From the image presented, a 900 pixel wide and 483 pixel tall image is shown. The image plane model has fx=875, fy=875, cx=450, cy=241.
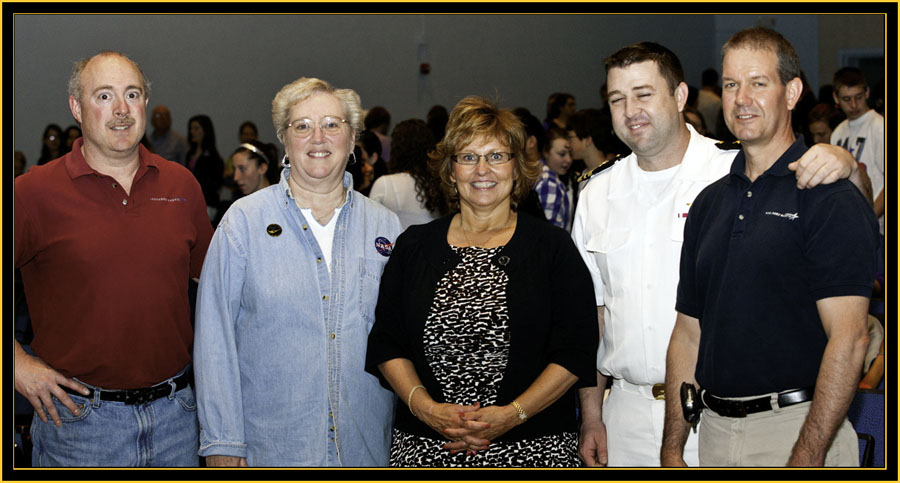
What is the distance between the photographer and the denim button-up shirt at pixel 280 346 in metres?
2.51

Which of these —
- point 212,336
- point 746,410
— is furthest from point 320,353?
point 746,410

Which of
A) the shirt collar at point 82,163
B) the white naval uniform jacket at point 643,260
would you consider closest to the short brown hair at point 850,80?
the white naval uniform jacket at point 643,260

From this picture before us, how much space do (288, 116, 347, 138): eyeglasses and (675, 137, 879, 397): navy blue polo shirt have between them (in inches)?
44.8

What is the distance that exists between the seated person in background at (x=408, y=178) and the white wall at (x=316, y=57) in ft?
13.2

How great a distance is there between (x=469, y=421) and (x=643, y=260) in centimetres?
72

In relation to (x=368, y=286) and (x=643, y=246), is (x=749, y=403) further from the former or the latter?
(x=368, y=286)

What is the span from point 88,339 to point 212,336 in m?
0.39

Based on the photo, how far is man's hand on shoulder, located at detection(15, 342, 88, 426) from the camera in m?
2.58

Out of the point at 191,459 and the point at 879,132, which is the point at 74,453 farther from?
the point at 879,132

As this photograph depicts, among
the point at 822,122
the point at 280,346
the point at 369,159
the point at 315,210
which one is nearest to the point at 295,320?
the point at 280,346

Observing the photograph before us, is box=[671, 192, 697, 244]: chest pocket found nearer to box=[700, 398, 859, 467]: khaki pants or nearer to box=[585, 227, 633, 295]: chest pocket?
box=[585, 227, 633, 295]: chest pocket

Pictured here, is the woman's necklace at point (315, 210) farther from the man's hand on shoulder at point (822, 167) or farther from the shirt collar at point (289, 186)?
the man's hand on shoulder at point (822, 167)

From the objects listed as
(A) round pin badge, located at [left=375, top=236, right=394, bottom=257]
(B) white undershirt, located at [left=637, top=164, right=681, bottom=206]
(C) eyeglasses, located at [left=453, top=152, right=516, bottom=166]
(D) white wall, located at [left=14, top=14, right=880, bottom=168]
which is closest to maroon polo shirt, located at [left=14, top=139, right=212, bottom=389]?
(A) round pin badge, located at [left=375, top=236, right=394, bottom=257]

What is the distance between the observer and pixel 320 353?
256 centimetres
